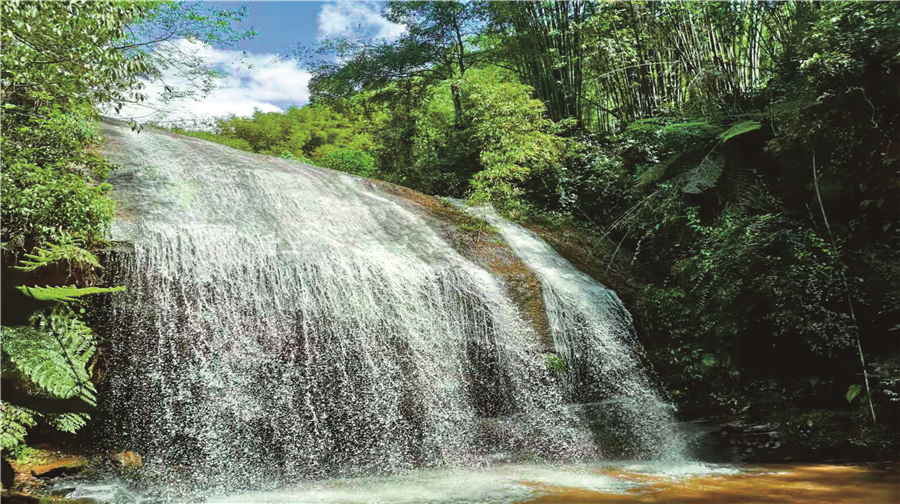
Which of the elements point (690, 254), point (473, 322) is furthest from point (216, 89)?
point (690, 254)

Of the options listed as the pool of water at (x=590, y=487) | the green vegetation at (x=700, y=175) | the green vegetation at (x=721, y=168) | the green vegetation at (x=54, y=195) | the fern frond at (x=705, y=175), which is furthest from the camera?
the fern frond at (x=705, y=175)

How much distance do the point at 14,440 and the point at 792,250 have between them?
6289 millimetres

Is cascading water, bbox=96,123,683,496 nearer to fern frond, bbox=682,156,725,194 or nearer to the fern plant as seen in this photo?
the fern plant

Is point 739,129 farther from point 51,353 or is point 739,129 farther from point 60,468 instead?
point 60,468

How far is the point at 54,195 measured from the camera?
4.48 meters

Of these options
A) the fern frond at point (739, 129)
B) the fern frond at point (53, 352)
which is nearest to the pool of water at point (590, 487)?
the fern frond at point (53, 352)

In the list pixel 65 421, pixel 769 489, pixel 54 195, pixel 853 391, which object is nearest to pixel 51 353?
pixel 65 421

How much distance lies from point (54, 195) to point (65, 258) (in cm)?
64

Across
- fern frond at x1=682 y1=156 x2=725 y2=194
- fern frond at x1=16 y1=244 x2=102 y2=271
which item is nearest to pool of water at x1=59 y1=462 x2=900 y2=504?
fern frond at x1=16 y1=244 x2=102 y2=271

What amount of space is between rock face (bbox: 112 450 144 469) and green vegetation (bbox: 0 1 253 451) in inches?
17.1

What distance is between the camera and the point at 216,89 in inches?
364

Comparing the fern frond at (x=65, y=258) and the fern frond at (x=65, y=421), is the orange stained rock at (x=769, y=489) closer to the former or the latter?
the fern frond at (x=65, y=421)

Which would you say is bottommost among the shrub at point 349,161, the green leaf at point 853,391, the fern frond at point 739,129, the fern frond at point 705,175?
the green leaf at point 853,391

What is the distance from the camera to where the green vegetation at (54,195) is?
3.52 m
